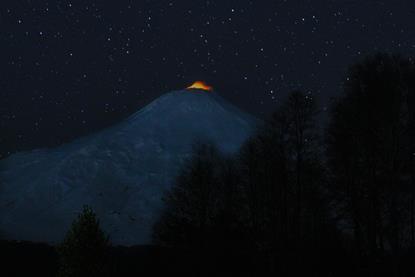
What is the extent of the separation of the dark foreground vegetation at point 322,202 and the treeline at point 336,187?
1.7 inches

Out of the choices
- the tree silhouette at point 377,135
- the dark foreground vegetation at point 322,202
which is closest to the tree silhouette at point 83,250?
the dark foreground vegetation at point 322,202

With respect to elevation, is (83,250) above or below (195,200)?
below

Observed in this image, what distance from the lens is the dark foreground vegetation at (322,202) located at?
22.1m

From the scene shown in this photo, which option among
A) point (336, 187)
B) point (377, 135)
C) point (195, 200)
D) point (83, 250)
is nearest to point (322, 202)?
point (336, 187)

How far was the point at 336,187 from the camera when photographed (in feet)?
86.4

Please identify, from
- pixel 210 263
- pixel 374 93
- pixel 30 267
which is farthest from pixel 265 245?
pixel 30 267

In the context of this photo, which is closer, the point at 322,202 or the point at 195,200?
the point at 322,202

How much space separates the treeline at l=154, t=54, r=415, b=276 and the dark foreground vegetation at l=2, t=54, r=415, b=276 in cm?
4

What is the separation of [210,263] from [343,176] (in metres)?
7.01

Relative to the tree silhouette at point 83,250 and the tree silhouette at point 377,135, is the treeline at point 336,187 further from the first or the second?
the tree silhouette at point 83,250

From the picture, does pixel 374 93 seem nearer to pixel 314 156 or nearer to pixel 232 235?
pixel 314 156

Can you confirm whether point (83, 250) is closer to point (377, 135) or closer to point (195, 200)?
point (377, 135)

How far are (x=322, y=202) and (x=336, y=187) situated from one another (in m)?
2.74

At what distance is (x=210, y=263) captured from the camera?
90.0 ft
